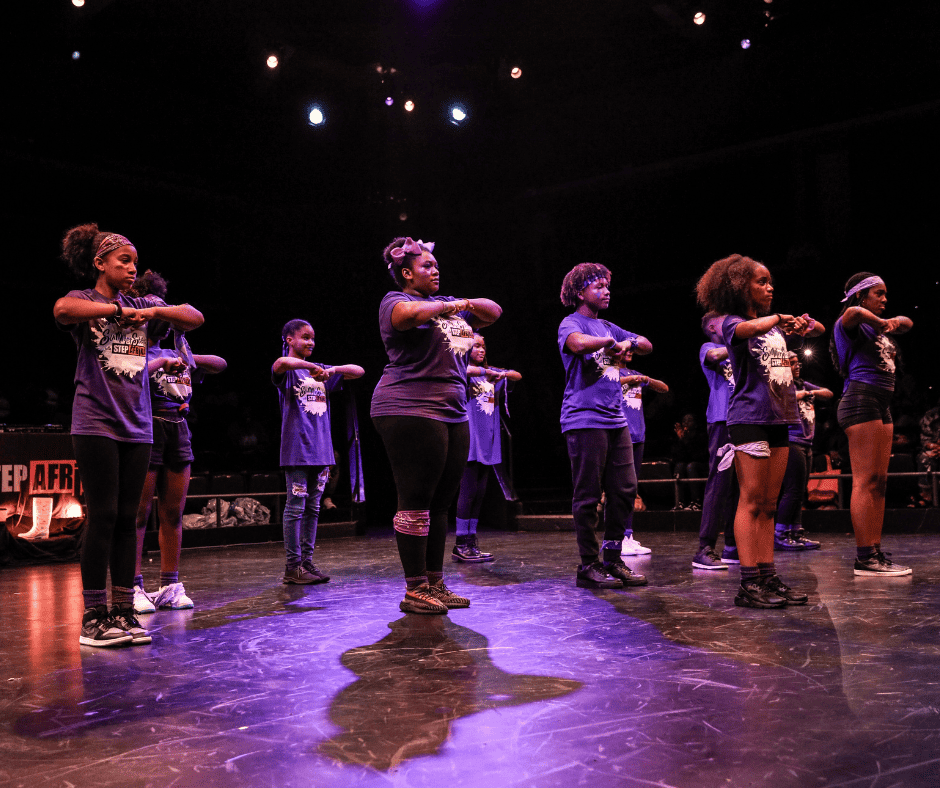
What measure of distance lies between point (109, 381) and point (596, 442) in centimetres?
231

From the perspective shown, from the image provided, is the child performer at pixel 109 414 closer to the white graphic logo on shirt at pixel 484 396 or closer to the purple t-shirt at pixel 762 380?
the purple t-shirt at pixel 762 380

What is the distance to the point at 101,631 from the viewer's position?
2.91 meters

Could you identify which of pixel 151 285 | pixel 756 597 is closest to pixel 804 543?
pixel 756 597

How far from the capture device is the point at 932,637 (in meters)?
2.63

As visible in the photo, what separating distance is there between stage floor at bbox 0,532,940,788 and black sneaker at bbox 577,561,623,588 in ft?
0.50

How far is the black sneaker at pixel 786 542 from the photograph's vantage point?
18.4 feet

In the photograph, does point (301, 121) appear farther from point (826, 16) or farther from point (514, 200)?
point (826, 16)

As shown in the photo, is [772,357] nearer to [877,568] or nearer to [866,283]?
[866,283]

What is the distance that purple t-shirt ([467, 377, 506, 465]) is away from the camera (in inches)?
221

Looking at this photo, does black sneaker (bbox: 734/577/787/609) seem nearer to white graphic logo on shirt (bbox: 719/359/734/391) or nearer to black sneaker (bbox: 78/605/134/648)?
white graphic logo on shirt (bbox: 719/359/734/391)

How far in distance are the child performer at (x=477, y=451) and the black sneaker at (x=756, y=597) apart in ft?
7.71

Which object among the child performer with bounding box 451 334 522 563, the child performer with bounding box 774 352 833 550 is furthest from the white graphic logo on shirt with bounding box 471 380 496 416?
the child performer with bounding box 774 352 833 550

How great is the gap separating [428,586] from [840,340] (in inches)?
103

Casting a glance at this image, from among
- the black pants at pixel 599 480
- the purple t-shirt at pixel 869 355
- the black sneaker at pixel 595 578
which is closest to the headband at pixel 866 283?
the purple t-shirt at pixel 869 355
